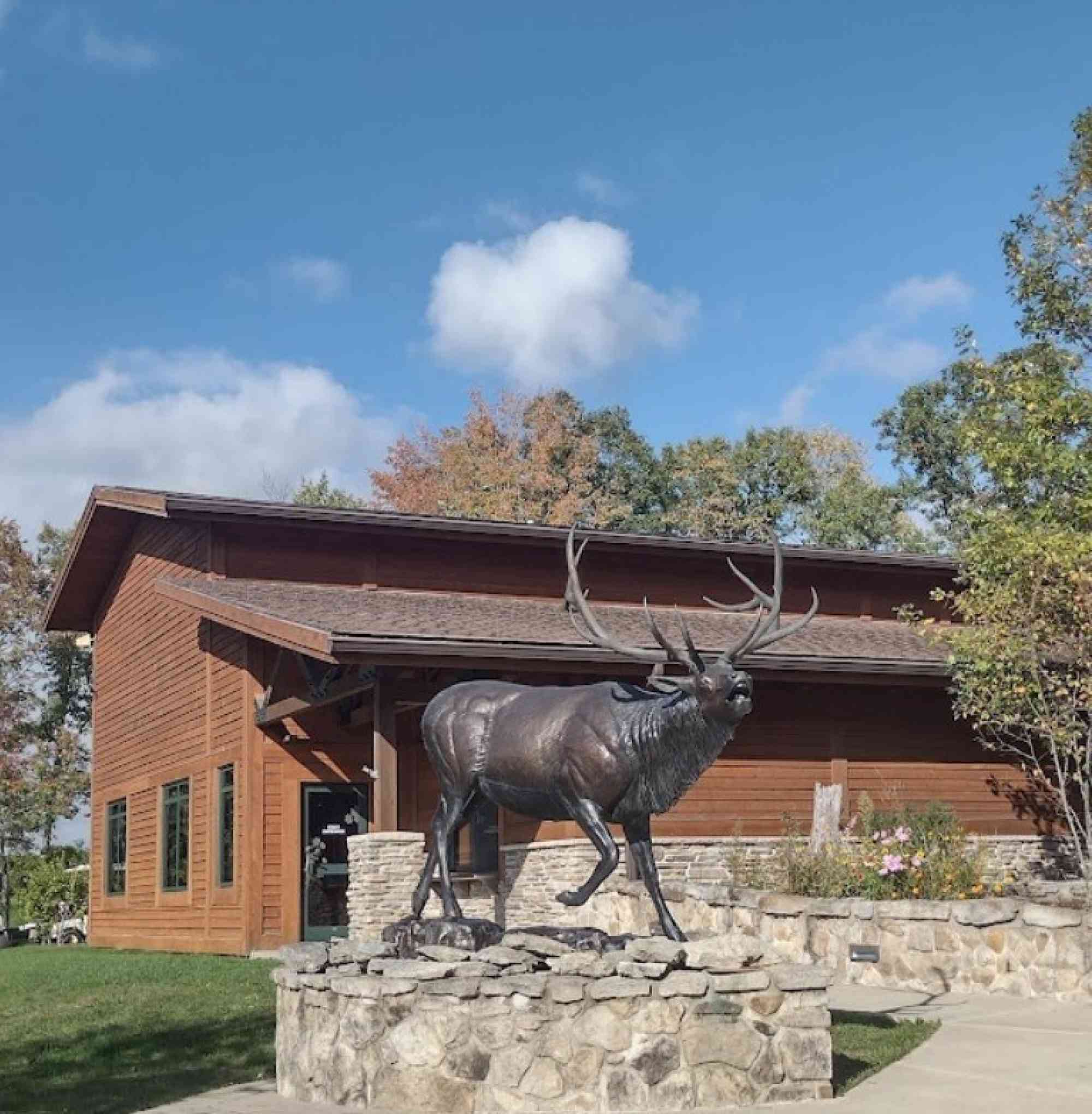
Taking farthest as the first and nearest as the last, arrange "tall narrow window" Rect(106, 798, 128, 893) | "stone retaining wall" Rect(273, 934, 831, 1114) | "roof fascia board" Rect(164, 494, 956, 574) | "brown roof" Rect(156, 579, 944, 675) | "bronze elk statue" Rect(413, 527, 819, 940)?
"tall narrow window" Rect(106, 798, 128, 893) → "roof fascia board" Rect(164, 494, 956, 574) → "brown roof" Rect(156, 579, 944, 675) → "bronze elk statue" Rect(413, 527, 819, 940) → "stone retaining wall" Rect(273, 934, 831, 1114)

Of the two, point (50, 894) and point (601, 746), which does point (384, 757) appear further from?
point (50, 894)

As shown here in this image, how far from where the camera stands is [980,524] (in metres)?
19.3

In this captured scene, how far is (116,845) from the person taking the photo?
27.5m

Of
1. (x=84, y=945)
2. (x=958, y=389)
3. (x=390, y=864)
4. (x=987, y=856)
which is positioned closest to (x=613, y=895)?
(x=390, y=864)

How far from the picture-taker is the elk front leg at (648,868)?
923cm

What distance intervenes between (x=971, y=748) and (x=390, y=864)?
30.3 feet

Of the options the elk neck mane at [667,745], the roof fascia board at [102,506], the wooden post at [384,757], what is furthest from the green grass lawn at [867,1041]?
the roof fascia board at [102,506]

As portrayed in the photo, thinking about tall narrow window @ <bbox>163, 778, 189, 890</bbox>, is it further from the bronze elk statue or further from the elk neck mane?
the elk neck mane

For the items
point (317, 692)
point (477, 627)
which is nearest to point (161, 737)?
Result: point (317, 692)

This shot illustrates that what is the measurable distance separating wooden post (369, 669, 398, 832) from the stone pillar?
0.89 ft

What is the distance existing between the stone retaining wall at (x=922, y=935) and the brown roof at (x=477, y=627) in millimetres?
3627

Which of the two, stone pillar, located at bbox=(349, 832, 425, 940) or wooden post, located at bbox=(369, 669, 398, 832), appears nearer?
stone pillar, located at bbox=(349, 832, 425, 940)

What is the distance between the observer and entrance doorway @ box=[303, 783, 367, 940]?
2050 centimetres

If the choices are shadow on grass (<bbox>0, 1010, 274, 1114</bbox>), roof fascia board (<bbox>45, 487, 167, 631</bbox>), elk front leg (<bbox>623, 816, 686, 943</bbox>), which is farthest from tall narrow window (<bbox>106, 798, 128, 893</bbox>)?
elk front leg (<bbox>623, 816, 686, 943</bbox>)
